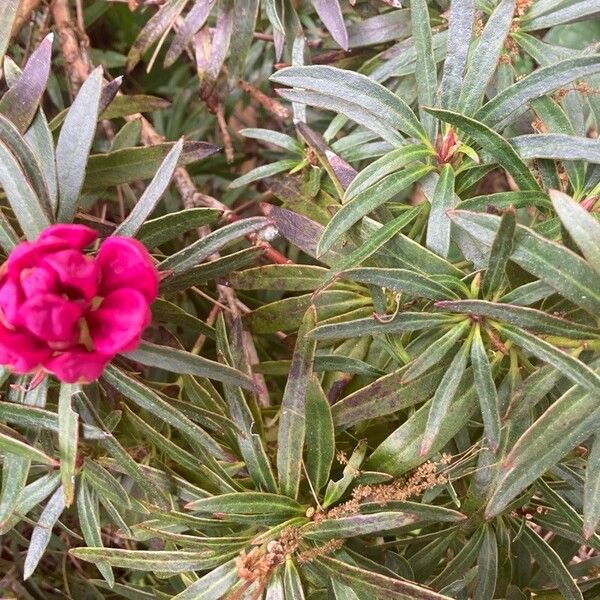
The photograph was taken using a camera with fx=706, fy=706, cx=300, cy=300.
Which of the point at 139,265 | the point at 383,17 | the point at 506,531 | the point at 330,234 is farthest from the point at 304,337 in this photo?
the point at 383,17

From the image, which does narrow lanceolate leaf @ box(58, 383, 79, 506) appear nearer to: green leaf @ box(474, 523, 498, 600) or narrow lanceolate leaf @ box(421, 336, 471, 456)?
narrow lanceolate leaf @ box(421, 336, 471, 456)

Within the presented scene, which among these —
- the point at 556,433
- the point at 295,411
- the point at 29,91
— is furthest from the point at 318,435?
the point at 29,91

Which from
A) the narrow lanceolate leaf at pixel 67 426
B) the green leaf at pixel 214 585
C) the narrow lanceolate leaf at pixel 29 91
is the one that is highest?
the narrow lanceolate leaf at pixel 29 91

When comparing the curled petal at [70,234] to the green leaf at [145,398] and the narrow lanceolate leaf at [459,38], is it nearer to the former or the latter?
the green leaf at [145,398]

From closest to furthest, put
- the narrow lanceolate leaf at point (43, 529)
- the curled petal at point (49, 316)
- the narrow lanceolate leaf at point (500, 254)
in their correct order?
the curled petal at point (49, 316), the narrow lanceolate leaf at point (500, 254), the narrow lanceolate leaf at point (43, 529)

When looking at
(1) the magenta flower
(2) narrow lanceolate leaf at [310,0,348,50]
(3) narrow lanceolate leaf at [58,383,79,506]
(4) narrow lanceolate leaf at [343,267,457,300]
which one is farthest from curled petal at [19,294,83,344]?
(2) narrow lanceolate leaf at [310,0,348,50]

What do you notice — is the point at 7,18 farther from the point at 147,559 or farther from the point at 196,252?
the point at 147,559

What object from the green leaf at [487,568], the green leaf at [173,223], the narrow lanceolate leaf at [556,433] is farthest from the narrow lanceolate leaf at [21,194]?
the green leaf at [487,568]
